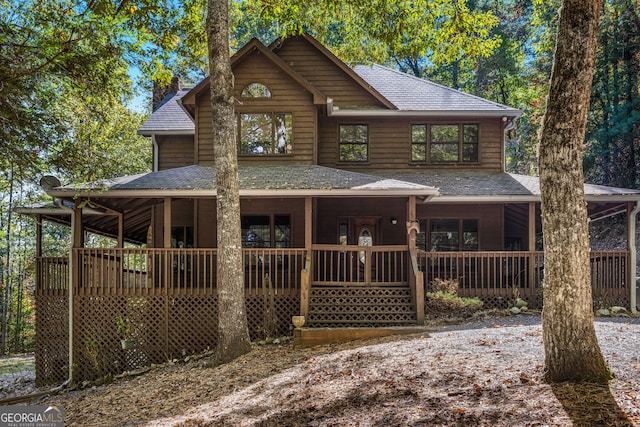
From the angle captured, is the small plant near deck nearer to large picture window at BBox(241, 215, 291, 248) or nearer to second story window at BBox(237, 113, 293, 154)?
large picture window at BBox(241, 215, 291, 248)

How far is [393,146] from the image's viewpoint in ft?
50.5

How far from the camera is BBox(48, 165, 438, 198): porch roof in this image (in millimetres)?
11258

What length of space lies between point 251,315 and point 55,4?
7702 mm

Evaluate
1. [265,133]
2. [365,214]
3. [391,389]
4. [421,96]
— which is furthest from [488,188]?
[391,389]

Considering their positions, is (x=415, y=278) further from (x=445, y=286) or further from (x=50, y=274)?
(x=50, y=274)

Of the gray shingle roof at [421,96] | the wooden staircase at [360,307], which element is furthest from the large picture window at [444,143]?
the wooden staircase at [360,307]

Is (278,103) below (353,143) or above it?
above

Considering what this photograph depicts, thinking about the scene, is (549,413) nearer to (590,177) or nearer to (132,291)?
(132,291)

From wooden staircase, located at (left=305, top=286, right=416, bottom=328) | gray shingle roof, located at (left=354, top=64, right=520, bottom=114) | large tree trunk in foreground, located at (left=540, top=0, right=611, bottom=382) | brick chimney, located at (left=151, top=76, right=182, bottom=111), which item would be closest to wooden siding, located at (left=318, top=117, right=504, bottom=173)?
gray shingle roof, located at (left=354, top=64, right=520, bottom=114)

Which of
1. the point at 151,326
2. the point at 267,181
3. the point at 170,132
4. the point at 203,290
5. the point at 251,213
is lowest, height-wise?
the point at 151,326

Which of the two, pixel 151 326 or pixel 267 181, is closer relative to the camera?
pixel 151 326

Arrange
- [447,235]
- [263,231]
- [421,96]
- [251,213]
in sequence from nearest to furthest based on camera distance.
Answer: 1. [251,213]
2. [263,231]
3. [447,235]
4. [421,96]

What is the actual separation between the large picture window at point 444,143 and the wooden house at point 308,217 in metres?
0.04

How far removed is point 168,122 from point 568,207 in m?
14.0
